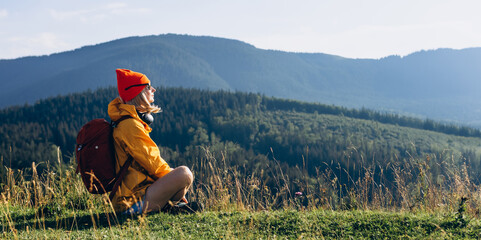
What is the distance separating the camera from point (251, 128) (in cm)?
11375

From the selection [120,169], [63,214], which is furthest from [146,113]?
[63,214]

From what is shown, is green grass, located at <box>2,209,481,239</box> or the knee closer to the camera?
green grass, located at <box>2,209,481,239</box>

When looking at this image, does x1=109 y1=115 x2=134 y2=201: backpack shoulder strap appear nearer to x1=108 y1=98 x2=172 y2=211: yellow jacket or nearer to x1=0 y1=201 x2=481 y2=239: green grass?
x1=108 y1=98 x2=172 y2=211: yellow jacket

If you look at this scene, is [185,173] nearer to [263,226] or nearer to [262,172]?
[263,226]

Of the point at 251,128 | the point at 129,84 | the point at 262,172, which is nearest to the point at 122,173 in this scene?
the point at 129,84

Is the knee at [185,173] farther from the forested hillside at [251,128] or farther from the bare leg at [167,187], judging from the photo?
the forested hillside at [251,128]

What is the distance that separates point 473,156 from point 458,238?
107381 mm

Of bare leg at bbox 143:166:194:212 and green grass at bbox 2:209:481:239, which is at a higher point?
bare leg at bbox 143:166:194:212

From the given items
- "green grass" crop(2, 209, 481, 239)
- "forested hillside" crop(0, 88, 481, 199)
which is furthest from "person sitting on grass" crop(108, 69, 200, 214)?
"forested hillside" crop(0, 88, 481, 199)

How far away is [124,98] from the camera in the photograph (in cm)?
480

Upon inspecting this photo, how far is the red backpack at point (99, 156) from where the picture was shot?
4500 millimetres

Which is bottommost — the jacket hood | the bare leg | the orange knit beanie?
the bare leg

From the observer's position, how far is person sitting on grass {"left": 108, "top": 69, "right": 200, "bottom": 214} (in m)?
4.49

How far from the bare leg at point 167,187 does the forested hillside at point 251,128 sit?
201 ft
